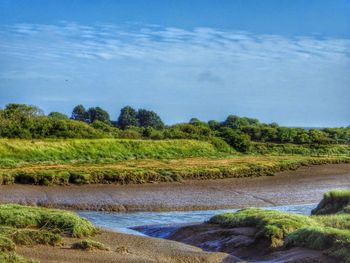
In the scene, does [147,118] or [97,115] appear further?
[147,118]

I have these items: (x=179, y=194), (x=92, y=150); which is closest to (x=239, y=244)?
(x=179, y=194)

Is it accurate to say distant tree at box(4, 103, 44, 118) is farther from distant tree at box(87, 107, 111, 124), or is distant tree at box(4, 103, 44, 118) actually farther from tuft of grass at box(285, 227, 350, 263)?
tuft of grass at box(285, 227, 350, 263)

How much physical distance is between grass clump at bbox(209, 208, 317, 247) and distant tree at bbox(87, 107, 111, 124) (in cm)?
6982

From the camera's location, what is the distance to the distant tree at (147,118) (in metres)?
93.7

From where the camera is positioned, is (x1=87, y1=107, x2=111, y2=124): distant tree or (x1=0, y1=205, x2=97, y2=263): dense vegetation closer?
(x1=0, y1=205, x2=97, y2=263): dense vegetation

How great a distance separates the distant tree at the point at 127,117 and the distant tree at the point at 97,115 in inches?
80.5

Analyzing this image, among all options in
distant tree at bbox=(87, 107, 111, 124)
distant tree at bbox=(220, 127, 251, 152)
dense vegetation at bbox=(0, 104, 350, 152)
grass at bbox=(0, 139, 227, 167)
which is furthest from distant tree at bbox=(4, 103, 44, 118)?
distant tree at bbox=(87, 107, 111, 124)

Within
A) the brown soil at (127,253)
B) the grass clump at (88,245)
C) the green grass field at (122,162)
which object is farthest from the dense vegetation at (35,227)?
the green grass field at (122,162)

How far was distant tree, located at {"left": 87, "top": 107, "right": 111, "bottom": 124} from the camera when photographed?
92.3m

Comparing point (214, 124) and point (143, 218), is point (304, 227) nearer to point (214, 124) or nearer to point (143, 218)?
point (143, 218)

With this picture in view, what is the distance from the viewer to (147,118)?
94812 millimetres

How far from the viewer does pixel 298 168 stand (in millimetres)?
50875

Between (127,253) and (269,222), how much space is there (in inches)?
192

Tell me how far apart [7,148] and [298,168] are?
868 inches
